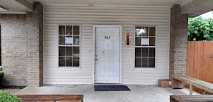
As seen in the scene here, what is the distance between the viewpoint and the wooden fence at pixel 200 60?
1016 centimetres

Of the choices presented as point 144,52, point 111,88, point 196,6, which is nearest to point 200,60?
point 144,52

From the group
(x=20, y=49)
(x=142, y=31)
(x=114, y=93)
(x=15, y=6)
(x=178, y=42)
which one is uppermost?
(x=15, y=6)

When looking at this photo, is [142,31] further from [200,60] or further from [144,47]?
[200,60]

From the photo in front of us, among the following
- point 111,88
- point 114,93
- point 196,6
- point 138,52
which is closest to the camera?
point 114,93

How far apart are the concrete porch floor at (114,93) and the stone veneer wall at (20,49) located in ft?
2.59

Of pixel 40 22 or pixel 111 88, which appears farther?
pixel 40 22

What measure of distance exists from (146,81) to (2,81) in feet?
15.9

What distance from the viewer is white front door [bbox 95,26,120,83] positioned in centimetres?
1102

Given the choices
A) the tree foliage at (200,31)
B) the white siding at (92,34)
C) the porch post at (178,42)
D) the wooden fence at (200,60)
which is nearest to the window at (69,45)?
the white siding at (92,34)

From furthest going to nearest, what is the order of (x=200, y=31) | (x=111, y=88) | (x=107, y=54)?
(x=200, y=31) < (x=107, y=54) < (x=111, y=88)

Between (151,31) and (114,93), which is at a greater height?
(151,31)

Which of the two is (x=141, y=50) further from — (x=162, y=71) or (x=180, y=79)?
(x=180, y=79)

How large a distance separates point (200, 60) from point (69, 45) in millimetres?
4322

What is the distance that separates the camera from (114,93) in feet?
30.2
